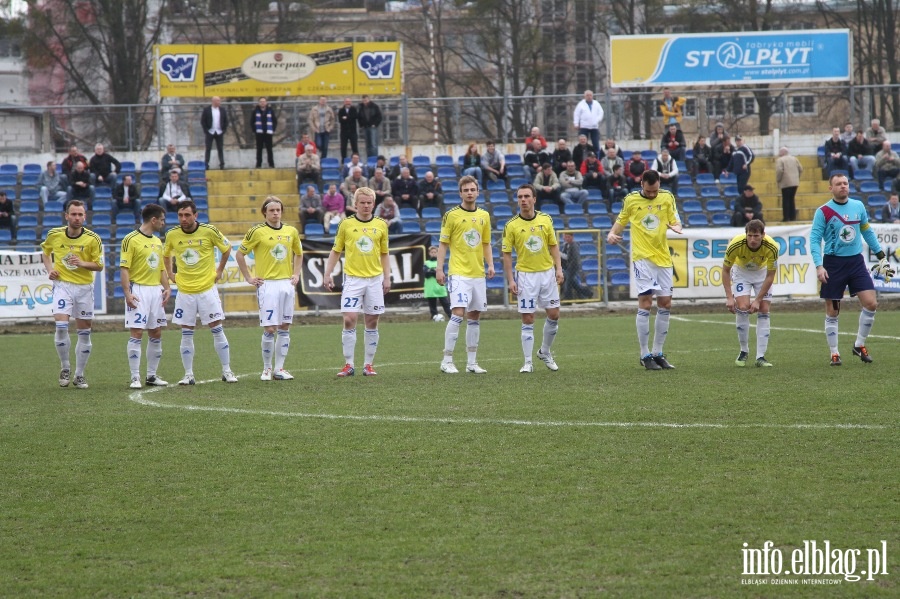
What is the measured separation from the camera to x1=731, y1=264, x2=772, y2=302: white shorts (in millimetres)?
12828

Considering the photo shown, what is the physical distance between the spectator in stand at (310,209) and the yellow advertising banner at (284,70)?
670 cm

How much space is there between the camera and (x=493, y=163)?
101 feet

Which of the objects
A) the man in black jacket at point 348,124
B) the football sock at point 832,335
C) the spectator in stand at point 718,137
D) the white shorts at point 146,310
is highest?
the man in black jacket at point 348,124

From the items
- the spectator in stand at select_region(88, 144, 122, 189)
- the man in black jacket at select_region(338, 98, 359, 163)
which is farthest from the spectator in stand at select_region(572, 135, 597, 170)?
the spectator in stand at select_region(88, 144, 122, 189)

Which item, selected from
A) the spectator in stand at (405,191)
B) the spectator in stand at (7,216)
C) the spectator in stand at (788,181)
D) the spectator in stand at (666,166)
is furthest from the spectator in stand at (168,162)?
the spectator in stand at (788,181)

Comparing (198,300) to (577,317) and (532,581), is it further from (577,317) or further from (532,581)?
(577,317)

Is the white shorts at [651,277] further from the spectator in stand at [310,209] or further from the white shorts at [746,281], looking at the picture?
the spectator in stand at [310,209]

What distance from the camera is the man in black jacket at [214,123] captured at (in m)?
30.5

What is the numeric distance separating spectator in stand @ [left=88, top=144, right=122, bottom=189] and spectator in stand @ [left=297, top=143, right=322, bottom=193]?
16.7ft

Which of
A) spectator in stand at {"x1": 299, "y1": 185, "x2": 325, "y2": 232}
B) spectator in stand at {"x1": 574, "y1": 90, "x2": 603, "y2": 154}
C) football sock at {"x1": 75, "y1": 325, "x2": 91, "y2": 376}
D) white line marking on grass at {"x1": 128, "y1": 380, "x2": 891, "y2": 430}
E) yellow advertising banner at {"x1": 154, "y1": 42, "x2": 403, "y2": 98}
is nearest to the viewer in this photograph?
white line marking on grass at {"x1": 128, "y1": 380, "x2": 891, "y2": 430}

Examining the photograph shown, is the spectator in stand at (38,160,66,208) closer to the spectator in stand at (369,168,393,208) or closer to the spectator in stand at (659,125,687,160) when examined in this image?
the spectator in stand at (369,168,393,208)

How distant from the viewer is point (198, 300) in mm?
12500

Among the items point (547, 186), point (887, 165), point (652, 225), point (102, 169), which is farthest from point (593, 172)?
point (652, 225)

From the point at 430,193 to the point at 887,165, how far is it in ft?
42.3
